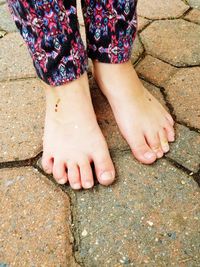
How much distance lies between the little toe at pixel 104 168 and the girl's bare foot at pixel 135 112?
0.23 ft

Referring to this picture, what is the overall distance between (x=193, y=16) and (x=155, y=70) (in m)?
0.40

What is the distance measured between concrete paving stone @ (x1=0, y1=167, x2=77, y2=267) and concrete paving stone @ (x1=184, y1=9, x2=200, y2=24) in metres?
0.87

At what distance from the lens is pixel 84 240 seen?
0.68m

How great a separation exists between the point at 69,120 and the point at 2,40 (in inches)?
25.4

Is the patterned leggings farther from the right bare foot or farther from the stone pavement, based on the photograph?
the stone pavement

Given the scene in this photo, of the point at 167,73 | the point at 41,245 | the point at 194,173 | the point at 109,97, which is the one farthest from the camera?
the point at 167,73

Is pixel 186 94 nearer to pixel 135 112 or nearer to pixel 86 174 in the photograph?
pixel 135 112

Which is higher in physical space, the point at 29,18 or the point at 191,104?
the point at 29,18

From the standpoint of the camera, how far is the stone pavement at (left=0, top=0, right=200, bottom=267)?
0.66 m

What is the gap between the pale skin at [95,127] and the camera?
30.7 inches

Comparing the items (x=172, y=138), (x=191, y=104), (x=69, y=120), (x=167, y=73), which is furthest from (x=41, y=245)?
(x=167, y=73)

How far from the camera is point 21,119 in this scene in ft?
3.11

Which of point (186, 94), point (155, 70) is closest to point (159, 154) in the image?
point (186, 94)

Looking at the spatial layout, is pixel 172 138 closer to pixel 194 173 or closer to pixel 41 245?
pixel 194 173
